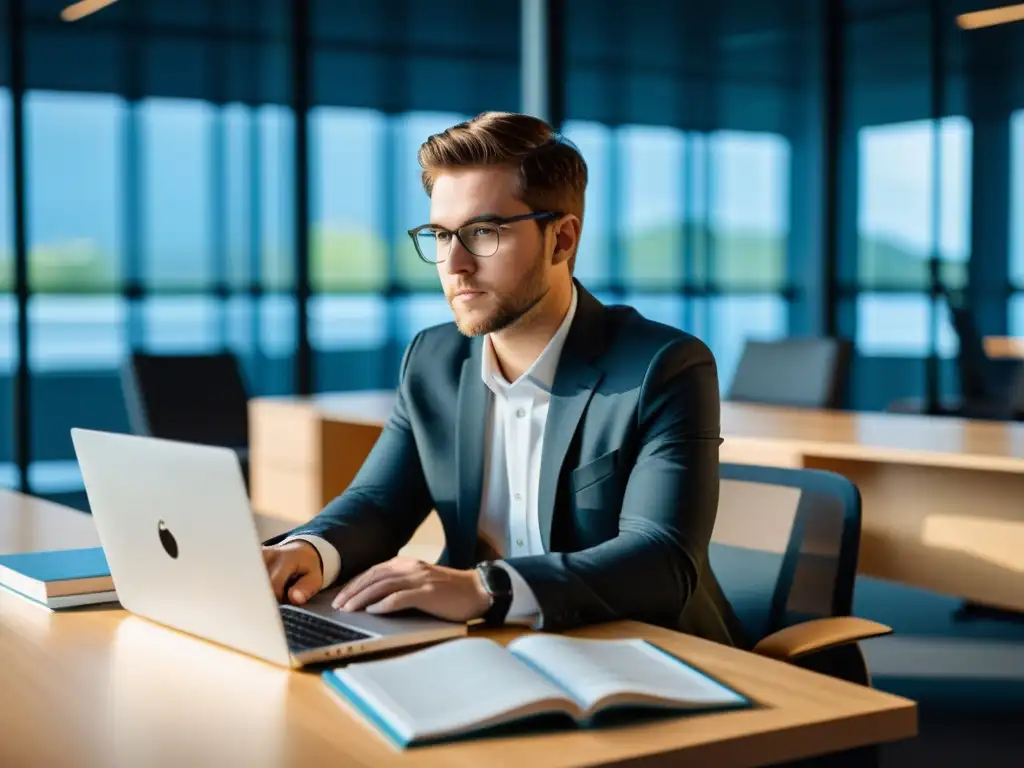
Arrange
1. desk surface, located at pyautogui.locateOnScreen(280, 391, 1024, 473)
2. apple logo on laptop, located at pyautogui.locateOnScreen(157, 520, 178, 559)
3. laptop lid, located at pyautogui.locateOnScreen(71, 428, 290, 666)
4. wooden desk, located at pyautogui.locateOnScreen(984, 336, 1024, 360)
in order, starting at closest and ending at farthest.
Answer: laptop lid, located at pyautogui.locateOnScreen(71, 428, 290, 666) < apple logo on laptop, located at pyautogui.locateOnScreen(157, 520, 178, 559) < desk surface, located at pyautogui.locateOnScreen(280, 391, 1024, 473) < wooden desk, located at pyautogui.locateOnScreen(984, 336, 1024, 360)

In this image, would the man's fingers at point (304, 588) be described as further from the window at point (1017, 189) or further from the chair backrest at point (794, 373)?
the window at point (1017, 189)

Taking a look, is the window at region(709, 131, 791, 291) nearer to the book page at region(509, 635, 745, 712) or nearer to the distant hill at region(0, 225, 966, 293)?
the distant hill at region(0, 225, 966, 293)

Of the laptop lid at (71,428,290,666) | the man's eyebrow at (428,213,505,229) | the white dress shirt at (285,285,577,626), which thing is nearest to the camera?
the laptop lid at (71,428,290,666)

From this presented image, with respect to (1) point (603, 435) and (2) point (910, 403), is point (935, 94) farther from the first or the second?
(1) point (603, 435)

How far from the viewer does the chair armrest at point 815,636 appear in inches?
79.1

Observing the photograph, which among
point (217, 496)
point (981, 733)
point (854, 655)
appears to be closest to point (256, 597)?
point (217, 496)

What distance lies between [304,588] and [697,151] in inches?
259

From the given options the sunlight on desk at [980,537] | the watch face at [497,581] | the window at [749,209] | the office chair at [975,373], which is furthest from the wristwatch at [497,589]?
the window at [749,209]

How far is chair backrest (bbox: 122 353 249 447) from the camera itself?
5.27 meters

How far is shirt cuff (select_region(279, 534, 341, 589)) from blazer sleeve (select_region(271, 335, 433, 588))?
2 cm

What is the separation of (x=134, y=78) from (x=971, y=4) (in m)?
4.51

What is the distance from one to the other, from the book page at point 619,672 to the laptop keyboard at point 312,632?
0.70ft

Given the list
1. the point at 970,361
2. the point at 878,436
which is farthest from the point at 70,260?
the point at 970,361

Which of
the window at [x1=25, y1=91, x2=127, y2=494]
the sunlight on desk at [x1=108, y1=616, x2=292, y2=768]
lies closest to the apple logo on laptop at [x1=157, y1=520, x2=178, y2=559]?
the sunlight on desk at [x1=108, y1=616, x2=292, y2=768]
